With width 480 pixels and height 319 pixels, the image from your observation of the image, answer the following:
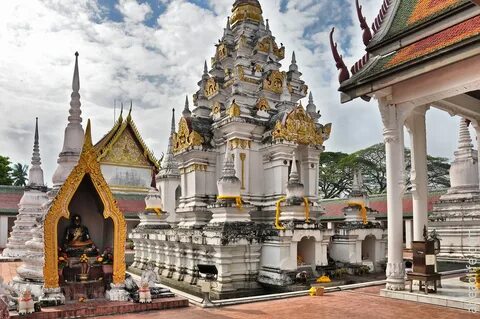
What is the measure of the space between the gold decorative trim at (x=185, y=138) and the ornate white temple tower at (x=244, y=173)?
42 mm

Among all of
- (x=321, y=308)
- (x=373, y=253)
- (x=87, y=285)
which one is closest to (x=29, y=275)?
(x=87, y=285)

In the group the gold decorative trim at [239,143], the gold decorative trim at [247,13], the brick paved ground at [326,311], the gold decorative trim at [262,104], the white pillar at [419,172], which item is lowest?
the brick paved ground at [326,311]

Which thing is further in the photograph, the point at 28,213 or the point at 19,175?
the point at 19,175

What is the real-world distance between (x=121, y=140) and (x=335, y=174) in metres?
21.0

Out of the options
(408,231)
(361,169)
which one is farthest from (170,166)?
(361,169)

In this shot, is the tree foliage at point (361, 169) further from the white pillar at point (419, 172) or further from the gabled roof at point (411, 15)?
the gabled roof at point (411, 15)

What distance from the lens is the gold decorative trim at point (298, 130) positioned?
15.5 m

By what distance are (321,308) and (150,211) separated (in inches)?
431

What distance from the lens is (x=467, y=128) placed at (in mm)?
19938

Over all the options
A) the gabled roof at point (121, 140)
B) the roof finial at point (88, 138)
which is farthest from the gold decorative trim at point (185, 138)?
the gabled roof at point (121, 140)

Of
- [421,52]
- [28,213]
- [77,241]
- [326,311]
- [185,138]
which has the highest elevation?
[421,52]

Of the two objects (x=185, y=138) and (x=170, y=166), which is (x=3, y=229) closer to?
(x=170, y=166)

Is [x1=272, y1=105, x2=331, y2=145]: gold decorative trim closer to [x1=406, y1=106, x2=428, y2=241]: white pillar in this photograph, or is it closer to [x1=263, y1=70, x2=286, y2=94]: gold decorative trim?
[x1=263, y1=70, x2=286, y2=94]: gold decorative trim

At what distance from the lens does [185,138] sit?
17.1 metres
